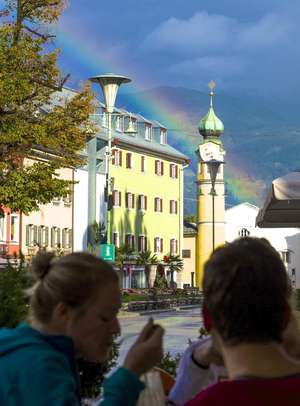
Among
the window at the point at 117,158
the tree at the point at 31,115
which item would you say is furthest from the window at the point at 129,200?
the tree at the point at 31,115

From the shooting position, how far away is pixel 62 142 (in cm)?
3434

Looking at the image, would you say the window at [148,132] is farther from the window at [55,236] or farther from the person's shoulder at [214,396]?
the person's shoulder at [214,396]

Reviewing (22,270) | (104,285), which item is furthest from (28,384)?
(22,270)

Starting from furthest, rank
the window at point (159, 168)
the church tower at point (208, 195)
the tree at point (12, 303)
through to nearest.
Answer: the church tower at point (208, 195) → the window at point (159, 168) → the tree at point (12, 303)

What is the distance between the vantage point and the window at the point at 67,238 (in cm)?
7744

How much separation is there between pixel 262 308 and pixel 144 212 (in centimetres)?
9405

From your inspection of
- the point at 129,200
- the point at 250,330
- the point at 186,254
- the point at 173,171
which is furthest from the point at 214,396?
the point at 186,254

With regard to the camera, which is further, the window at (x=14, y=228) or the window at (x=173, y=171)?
the window at (x=173, y=171)

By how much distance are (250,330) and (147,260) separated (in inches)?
3528

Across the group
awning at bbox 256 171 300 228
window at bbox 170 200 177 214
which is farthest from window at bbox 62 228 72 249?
awning at bbox 256 171 300 228

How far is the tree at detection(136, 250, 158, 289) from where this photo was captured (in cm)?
9115

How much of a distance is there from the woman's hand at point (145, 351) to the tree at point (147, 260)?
87848mm

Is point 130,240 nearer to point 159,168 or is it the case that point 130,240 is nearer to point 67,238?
point 159,168

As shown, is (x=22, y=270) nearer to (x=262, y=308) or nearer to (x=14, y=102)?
(x=262, y=308)
